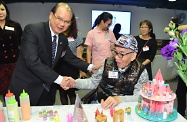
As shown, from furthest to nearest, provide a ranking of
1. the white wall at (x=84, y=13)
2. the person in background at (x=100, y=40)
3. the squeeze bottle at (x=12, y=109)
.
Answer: the white wall at (x=84, y=13)
the person in background at (x=100, y=40)
the squeeze bottle at (x=12, y=109)

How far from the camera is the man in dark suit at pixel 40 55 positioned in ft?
4.96

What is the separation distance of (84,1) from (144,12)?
7.46 feet

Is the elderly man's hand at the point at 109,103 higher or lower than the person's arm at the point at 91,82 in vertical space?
lower

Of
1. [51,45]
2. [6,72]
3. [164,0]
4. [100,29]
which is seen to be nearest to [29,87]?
[51,45]

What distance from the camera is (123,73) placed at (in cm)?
160

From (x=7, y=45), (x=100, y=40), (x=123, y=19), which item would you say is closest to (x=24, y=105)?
(x=7, y=45)

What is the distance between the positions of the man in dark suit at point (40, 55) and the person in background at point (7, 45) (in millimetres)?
787

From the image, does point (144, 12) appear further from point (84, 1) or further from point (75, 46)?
point (75, 46)

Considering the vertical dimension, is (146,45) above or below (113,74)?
above

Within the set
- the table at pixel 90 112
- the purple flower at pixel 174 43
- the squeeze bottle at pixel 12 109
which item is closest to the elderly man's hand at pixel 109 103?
the table at pixel 90 112

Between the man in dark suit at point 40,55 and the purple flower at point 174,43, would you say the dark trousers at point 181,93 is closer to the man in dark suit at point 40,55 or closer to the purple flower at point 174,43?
the man in dark suit at point 40,55

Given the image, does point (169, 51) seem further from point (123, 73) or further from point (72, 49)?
point (72, 49)

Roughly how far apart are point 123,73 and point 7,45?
61.4 inches

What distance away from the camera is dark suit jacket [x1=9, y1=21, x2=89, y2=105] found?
153 cm
